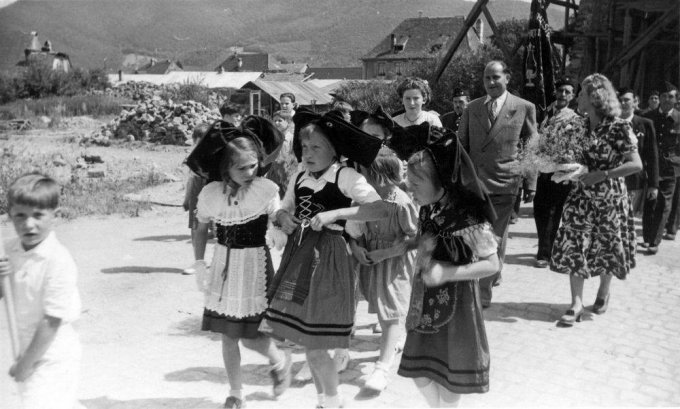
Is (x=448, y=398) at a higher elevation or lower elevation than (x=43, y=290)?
lower

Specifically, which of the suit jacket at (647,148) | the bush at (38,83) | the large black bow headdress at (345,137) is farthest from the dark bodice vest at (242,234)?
the bush at (38,83)

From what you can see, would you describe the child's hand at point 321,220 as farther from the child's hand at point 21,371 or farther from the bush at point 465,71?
the bush at point 465,71

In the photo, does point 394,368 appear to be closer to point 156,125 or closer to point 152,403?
point 152,403

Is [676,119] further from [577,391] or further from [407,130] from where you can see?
[407,130]

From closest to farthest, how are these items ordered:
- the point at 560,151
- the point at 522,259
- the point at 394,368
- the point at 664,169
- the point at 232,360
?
the point at 232,360 < the point at 394,368 < the point at 560,151 < the point at 522,259 < the point at 664,169

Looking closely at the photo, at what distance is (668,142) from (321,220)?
24.3 feet

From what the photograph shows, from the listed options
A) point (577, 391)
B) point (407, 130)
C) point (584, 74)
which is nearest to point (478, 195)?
point (407, 130)

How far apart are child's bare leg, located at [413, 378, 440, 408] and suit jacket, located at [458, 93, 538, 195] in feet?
9.57

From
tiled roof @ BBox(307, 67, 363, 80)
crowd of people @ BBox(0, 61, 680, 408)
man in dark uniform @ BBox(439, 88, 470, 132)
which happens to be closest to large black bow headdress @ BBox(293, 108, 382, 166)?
crowd of people @ BBox(0, 61, 680, 408)

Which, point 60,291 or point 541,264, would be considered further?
point 541,264

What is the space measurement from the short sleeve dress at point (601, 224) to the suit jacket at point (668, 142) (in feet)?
12.2

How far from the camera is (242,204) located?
13.4ft

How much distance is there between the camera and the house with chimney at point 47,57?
180 feet

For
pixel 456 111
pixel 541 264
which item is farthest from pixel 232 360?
pixel 456 111
